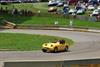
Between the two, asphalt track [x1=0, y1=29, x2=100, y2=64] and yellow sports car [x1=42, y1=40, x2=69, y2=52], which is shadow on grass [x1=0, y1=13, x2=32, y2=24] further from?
yellow sports car [x1=42, y1=40, x2=69, y2=52]

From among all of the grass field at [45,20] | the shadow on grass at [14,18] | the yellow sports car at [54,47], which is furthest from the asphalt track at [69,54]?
the shadow on grass at [14,18]

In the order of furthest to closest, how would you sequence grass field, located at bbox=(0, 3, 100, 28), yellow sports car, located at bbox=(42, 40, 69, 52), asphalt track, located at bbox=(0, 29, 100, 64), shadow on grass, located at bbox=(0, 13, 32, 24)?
1. shadow on grass, located at bbox=(0, 13, 32, 24)
2. grass field, located at bbox=(0, 3, 100, 28)
3. yellow sports car, located at bbox=(42, 40, 69, 52)
4. asphalt track, located at bbox=(0, 29, 100, 64)

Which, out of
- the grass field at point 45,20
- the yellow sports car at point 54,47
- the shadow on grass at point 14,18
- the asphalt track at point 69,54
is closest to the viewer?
the asphalt track at point 69,54

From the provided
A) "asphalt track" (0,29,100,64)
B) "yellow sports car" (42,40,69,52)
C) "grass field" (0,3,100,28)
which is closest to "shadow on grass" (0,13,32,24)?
"grass field" (0,3,100,28)

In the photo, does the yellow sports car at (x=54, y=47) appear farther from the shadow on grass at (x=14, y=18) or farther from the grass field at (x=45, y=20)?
the shadow on grass at (x=14, y=18)

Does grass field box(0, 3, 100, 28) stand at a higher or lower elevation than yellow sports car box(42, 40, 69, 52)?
lower

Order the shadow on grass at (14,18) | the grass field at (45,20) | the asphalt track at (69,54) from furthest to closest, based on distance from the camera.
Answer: the shadow on grass at (14,18) → the grass field at (45,20) → the asphalt track at (69,54)

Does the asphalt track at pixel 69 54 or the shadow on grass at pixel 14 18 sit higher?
the asphalt track at pixel 69 54

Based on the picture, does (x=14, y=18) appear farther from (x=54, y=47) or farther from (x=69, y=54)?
(x=69, y=54)

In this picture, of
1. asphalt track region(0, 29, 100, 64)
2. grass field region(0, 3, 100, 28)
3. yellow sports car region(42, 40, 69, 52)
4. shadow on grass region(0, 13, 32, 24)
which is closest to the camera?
asphalt track region(0, 29, 100, 64)

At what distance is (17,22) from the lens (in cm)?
5603

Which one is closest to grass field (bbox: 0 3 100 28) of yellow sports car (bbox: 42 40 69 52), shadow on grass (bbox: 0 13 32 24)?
shadow on grass (bbox: 0 13 32 24)

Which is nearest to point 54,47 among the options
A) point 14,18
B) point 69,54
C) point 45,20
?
point 69,54

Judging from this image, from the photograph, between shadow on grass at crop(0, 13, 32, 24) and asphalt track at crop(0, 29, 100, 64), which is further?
shadow on grass at crop(0, 13, 32, 24)
